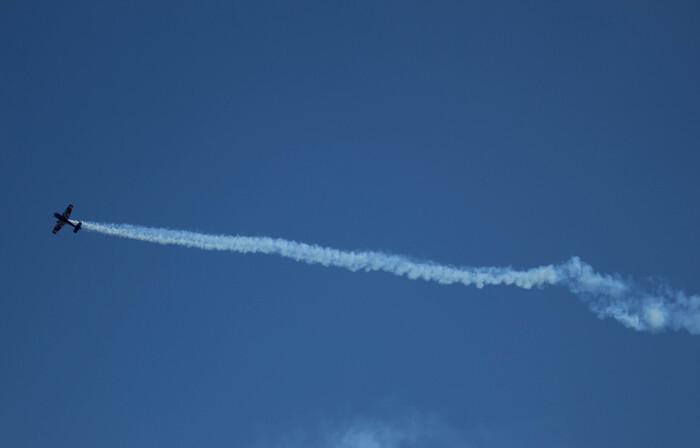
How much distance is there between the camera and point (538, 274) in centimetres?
6122

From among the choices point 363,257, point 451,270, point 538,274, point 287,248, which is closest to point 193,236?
point 287,248

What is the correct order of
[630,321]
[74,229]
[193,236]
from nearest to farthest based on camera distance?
[630,321], [193,236], [74,229]

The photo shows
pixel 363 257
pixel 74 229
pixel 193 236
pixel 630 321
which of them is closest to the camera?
pixel 630 321

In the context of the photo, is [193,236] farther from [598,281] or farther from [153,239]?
[598,281]

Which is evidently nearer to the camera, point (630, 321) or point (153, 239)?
point (630, 321)

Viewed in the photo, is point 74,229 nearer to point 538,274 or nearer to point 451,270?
point 451,270

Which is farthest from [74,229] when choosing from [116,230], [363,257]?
[363,257]

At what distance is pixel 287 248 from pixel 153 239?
1175 cm

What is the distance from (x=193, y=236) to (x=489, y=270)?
22535 mm

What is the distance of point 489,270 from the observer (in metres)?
62.5

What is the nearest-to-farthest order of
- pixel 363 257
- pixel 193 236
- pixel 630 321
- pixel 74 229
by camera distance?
pixel 630 321 → pixel 363 257 → pixel 193 236 → pixel 74 229

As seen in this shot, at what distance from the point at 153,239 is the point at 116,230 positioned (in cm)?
390

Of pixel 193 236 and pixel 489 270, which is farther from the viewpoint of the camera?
pixel 193 236

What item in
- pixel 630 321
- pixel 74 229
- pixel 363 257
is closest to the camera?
pixel 630 321
